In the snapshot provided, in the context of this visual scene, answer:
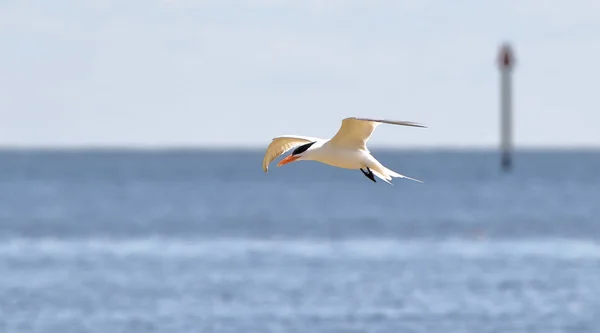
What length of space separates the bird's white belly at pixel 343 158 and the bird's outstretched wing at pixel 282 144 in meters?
0.79

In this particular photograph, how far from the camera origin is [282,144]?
637 inches

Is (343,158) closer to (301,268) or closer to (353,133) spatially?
(353,133)

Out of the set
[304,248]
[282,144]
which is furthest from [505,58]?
[282,144]

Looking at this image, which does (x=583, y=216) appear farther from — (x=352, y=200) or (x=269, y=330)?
(x=269, y=330)

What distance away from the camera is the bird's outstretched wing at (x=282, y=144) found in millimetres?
15984

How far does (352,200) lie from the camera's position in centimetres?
12562

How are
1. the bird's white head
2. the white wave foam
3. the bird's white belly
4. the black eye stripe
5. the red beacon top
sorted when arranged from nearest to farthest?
1. the bird's white belly
2. the bird's white head
3. the black eye stripe
4. the white wave foam
5. the red beacon top

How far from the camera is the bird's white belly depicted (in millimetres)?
14914

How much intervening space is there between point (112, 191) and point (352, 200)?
112ft

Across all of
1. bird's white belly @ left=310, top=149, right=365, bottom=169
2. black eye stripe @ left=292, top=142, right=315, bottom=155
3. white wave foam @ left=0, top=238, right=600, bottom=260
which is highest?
white wave foam @ left=0, top=238, right=600, bottom=260

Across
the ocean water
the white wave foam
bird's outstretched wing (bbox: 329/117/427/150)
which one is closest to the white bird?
bird's outstretched wing (bbox: 329/117/427/150)

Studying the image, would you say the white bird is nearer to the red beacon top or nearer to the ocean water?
the ocean water

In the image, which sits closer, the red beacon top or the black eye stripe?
the black eye stripe

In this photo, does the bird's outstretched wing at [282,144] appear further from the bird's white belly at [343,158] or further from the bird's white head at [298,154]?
the bird's white belly at [343,158]
